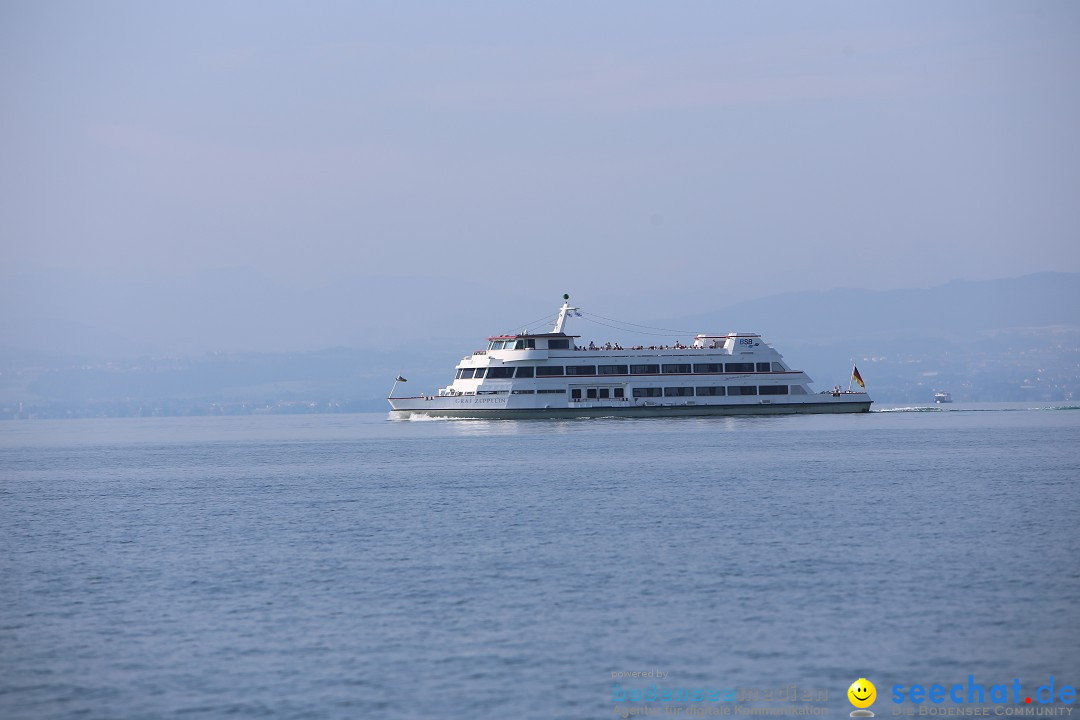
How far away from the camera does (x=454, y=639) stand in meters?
24.8

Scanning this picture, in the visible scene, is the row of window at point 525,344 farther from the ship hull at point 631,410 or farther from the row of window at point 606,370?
the ship hull at point 631,410

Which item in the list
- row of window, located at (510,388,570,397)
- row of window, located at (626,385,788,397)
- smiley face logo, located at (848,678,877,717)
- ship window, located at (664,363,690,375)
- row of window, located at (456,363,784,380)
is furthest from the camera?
row of window, located at (626,385,788,397)

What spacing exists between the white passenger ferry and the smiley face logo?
90088 mm

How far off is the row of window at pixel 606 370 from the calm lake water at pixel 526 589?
49835 mm

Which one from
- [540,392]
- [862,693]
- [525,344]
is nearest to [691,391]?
[540,392]

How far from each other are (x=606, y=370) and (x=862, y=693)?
9243 cm

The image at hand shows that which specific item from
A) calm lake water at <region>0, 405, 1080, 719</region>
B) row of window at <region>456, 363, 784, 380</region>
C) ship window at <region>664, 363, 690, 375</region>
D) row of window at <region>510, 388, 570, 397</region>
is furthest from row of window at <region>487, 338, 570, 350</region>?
calm lake water at <region>0, 405, 1080, 719</region>

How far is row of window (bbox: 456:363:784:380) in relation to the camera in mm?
111438

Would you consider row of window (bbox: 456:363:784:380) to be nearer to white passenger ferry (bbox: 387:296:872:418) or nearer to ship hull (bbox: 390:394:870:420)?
white passenger ferry (bbox: 387:296:872:418)

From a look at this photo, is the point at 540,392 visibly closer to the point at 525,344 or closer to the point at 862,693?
the point at 525,344

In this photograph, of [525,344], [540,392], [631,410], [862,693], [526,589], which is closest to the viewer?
[862,693]

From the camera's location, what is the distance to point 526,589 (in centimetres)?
2958

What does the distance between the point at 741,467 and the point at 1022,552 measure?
30.2 metres

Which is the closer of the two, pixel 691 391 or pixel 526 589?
pixel 526 589
